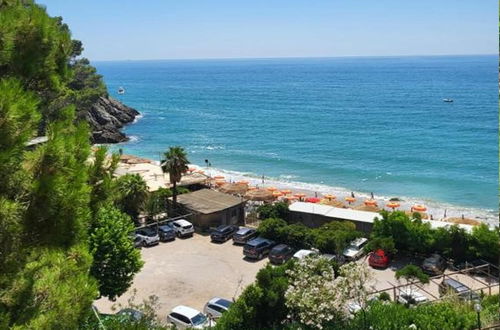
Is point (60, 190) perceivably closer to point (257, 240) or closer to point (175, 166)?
point (257, 240)

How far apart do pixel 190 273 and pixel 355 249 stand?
9000mm

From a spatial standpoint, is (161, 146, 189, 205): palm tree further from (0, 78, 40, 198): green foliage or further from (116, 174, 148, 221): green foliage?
(0, 78, 40, 198): green foliage

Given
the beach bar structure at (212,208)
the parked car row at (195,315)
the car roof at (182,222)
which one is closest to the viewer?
the parked car row at (195,315)

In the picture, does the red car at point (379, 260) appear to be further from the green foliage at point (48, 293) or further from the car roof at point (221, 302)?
the green foliage at point (48, 293)

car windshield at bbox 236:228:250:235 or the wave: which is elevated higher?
car windshield at bbox 236:228:250:235

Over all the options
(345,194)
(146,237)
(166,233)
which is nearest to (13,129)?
(146,237)

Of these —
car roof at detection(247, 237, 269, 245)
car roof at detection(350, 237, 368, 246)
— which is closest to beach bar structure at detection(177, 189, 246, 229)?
car roof at detection(247, 237, 269, 245)

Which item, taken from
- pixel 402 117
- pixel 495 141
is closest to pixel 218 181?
pixel 495 141

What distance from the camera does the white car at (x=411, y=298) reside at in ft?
65.5

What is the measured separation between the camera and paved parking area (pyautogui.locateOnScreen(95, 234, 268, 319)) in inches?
855

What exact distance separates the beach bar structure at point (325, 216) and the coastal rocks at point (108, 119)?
3970 centimetres

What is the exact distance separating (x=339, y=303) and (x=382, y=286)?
31.7 feet

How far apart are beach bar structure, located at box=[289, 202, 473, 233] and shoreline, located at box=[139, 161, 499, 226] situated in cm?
1222

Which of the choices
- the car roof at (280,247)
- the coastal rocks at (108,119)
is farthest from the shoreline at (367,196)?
the coastal rocks at (108,119)
